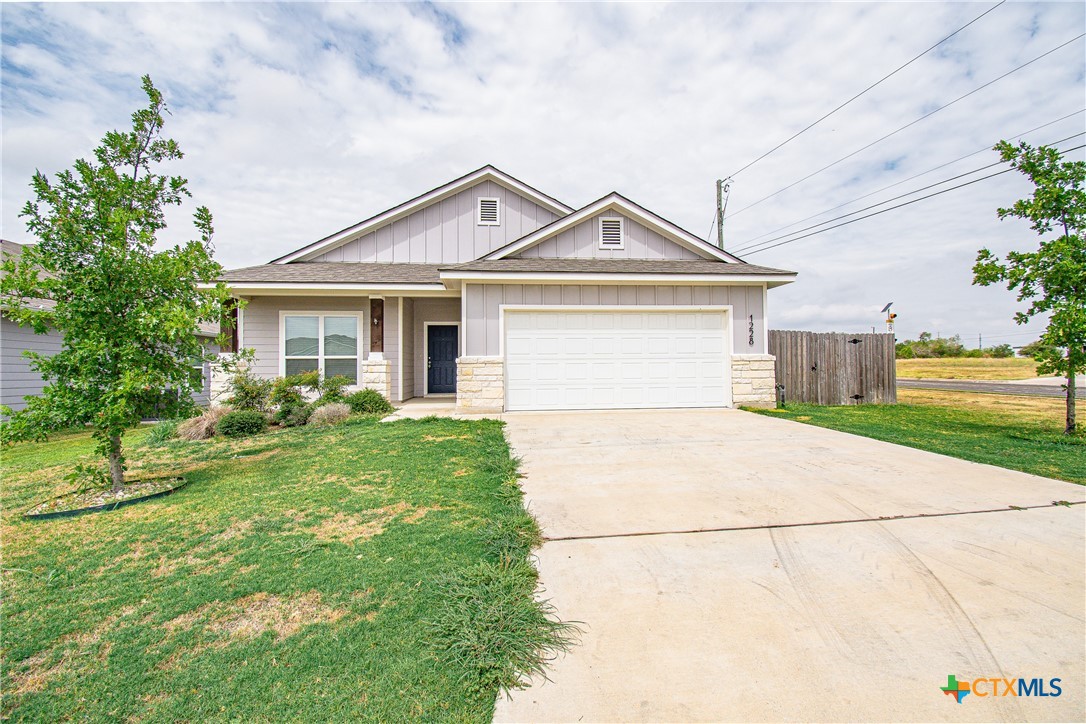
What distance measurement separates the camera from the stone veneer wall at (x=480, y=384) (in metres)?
10.3

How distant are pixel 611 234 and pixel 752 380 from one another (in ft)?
16.1

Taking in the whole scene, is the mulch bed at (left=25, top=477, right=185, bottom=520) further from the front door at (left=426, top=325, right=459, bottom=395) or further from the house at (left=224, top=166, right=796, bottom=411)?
the front door at (left=426, top=325, right=459, bottom=395)

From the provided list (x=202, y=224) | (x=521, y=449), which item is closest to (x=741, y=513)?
A: (x=521, y=449)

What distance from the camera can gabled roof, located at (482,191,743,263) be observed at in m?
11.3

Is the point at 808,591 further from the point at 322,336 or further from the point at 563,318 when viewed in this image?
the point at 322,336

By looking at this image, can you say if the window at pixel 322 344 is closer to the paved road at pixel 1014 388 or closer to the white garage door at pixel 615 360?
the white garage door at pixel 615 360

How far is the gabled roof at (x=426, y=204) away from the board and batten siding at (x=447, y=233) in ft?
0.45

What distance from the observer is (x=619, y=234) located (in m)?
11.8

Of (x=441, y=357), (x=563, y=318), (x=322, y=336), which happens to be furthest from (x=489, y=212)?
(x=322, y=336)

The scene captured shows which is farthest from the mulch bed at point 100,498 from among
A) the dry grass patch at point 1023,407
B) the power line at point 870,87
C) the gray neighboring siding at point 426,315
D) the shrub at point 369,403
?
the power line at point 870,87

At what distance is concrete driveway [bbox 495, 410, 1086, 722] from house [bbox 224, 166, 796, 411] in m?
5.41

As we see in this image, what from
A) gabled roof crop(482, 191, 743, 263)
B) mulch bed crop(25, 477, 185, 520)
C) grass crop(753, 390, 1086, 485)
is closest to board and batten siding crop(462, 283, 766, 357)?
gabled roof crop(482, 191, 743, 263)

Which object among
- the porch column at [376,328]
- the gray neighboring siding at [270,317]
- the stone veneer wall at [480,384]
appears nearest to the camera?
the stone veneer wall at [480,384]

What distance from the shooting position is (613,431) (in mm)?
7961
